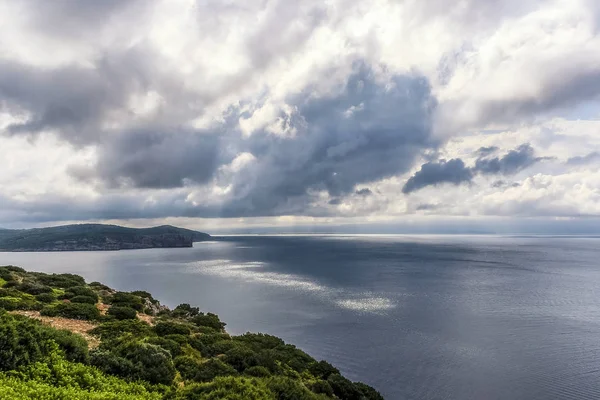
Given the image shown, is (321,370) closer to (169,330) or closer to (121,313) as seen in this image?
(169,330)

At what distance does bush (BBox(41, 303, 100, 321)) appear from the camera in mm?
25914

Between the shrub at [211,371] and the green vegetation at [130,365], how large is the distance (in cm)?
6

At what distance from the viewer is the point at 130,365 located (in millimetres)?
15023

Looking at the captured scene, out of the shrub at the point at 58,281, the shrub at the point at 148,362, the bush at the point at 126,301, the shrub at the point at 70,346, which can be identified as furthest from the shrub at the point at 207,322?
the shrub at the point at 70,346

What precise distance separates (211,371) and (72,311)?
15.5 m

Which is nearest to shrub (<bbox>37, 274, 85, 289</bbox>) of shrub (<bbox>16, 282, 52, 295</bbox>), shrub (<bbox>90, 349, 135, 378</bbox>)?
shrub (<bbox>16, 282, 52, 295</bbox>)

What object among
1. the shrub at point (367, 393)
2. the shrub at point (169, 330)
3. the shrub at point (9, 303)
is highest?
the shrub at point (9, 303)

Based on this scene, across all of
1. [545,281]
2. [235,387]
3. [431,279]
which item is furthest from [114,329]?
[545,281]

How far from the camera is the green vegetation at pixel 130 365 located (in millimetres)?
11930

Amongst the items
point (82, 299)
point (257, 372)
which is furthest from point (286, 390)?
point (82, 299)

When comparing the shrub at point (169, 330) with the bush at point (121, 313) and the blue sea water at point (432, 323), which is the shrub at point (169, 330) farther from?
the blue sea water at point (432, 323)

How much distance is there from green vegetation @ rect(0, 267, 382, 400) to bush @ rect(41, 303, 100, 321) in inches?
2.7

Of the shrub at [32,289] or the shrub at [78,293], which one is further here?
the shrub at [78,293]

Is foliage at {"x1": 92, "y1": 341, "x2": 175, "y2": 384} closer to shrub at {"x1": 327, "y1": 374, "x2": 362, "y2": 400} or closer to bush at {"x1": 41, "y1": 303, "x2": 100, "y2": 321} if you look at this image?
bush at {"x1": 41, "y1": 303, "x2": 100, "y2": 321}
